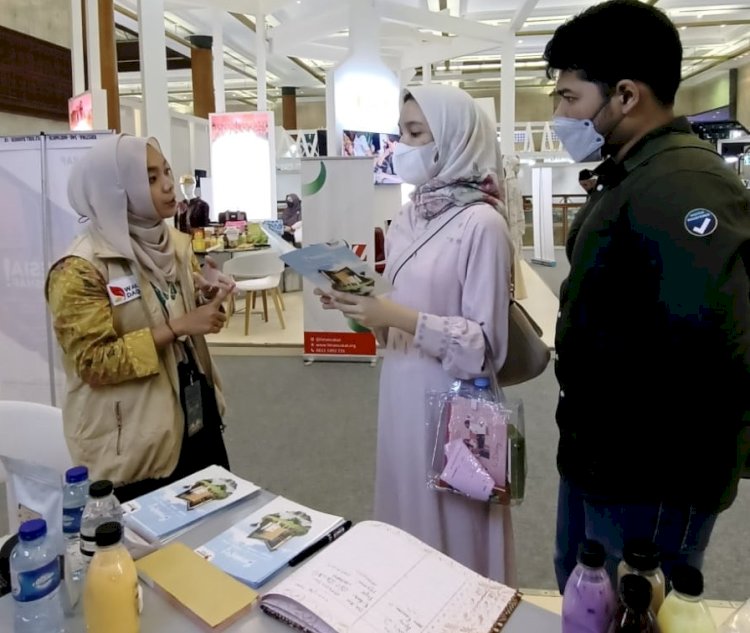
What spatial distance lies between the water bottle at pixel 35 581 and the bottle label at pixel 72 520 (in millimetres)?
154

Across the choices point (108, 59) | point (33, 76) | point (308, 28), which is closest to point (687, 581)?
point (33, 76)

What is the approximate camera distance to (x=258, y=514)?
135 centimetres

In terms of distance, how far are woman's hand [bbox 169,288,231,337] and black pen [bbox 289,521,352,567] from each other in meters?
0.72

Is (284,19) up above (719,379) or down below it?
above

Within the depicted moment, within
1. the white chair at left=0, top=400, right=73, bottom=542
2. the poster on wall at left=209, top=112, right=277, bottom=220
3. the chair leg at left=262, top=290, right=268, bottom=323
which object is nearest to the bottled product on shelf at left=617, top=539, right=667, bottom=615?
the white chair at left=0, top=400, right=73, bottom=542

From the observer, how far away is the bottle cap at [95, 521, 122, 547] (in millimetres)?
911

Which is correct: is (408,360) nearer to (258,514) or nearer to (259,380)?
(258,514)

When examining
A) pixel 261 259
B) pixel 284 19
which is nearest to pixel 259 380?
pixel 261 259

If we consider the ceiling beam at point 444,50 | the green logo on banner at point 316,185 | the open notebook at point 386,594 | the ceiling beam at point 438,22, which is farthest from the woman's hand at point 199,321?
the ceiling beam at point 444,50

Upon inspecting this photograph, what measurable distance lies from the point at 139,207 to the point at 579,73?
118 centimetres

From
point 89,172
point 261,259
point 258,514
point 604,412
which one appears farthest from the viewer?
point 261,259

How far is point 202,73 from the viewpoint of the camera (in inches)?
476

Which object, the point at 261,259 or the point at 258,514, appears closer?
the point at 258,514

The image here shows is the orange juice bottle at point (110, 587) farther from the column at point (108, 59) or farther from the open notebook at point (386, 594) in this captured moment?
the column at point (108, 59)
